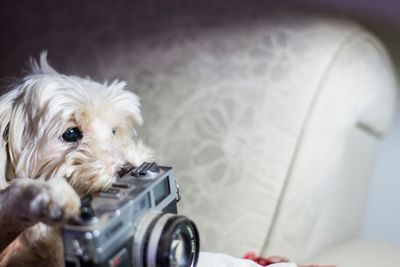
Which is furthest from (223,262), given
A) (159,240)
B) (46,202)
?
(46,202)

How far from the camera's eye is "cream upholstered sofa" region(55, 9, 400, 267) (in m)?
1.20

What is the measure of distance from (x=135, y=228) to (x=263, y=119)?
1.99 feet

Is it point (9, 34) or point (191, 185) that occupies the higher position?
point (9, 34)

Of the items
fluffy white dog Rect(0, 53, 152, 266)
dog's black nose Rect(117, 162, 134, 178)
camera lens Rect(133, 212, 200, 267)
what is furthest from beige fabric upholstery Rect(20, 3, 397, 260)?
camera lens Rect(133, 212, 200, 267)

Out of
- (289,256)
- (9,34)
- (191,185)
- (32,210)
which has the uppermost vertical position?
(9,34)

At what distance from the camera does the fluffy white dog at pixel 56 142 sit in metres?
0.88

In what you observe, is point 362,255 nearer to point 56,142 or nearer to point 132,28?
point 56,142

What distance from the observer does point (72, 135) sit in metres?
0.97

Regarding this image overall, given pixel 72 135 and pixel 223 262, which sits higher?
pixel 72 135

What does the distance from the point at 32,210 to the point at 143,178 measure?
155 millimetres

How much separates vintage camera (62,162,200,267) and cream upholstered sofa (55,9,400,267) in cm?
44

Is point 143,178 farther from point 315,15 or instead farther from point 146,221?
point 315,15

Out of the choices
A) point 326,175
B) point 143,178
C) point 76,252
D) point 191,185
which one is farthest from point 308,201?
point 76,252

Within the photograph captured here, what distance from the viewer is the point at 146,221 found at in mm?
690
